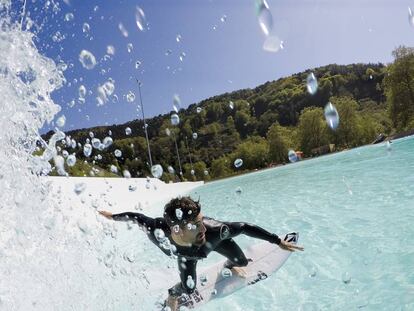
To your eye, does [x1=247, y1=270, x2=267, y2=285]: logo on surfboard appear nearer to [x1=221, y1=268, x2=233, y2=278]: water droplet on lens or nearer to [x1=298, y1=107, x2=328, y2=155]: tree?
[x1=221, y1=268, x2=233, y2=278]: water droplet on lens

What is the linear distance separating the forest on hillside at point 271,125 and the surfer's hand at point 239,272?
23.3m

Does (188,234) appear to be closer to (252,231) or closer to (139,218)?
(252,231)

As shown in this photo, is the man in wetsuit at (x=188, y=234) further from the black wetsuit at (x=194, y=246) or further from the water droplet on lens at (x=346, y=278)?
the water droplet on lens at (x=346, y=278)

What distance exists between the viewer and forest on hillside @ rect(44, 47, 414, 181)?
53906mm

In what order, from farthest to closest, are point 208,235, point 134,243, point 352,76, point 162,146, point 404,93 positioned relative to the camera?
point 352,76
point 162,146
point 404,93
point 134,243
point 208,235

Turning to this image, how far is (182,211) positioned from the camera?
13.4 ft

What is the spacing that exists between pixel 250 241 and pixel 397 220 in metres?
2.81

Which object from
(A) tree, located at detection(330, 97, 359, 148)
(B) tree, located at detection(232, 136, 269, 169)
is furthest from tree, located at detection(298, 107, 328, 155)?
(B) tree, located at detection(232, 136, 269, 169)

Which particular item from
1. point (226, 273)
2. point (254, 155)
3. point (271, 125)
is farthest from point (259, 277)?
point (271, 125)

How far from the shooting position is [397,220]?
6.97 m

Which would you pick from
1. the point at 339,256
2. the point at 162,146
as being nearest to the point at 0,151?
the point at 339,256

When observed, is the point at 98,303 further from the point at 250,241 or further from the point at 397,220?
the point at 397,220

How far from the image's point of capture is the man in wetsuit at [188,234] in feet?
13.6

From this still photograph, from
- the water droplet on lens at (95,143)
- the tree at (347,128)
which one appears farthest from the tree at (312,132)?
the water droplet on lens at (95,143)
